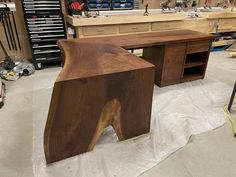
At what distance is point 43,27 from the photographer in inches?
115

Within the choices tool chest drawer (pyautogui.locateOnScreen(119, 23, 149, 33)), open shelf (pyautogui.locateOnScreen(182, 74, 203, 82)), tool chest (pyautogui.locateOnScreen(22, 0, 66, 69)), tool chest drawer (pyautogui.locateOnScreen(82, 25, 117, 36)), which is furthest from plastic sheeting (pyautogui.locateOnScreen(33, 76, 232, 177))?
tool chest drawer (pyautogui.locateOnScreen(119, 23, 149, 33))

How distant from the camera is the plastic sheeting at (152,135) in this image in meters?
1.36

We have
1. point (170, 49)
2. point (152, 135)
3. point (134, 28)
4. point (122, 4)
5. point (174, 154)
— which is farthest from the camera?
point (122, 4)

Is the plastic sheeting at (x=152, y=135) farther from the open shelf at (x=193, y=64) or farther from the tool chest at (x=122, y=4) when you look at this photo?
the tool chest at (x=122, y=4)

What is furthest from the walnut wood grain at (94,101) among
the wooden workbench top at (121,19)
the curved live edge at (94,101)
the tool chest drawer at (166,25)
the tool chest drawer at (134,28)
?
the tool chest drawer at (166,25)

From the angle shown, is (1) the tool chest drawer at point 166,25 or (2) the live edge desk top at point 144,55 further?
(1) the tool chest drawer at point 166,25

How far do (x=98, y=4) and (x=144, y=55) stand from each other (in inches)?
49.9

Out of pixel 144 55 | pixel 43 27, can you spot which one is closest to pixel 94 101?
pixel 144 55

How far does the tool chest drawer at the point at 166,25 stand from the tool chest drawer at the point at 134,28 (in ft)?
0.56

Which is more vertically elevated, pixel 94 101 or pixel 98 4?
pixel 98 4

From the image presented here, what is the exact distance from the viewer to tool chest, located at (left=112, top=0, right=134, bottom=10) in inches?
128

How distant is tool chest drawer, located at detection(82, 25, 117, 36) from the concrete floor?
1406mm

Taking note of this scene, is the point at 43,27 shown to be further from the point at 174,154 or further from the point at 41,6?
the point at 174,154

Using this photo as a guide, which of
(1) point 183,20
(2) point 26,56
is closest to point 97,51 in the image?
(2) point 26,56
